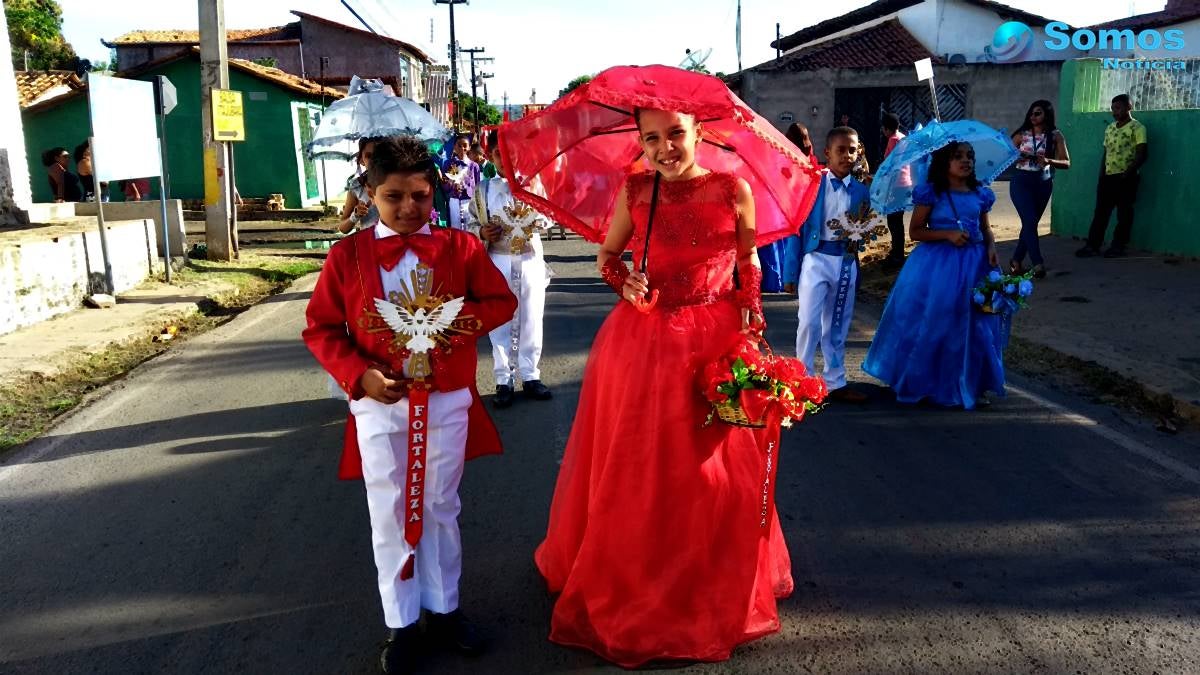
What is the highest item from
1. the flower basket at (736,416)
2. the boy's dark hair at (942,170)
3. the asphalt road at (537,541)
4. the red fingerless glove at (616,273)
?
the boy's dark hair at (942,170)

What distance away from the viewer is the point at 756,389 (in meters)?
3.24

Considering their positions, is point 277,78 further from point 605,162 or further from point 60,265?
point 605,162

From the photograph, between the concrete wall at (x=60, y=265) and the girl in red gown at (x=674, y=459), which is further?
the concrete wall at (x=60, y=265)

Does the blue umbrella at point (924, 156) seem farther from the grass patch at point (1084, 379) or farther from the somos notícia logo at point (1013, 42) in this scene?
the somos notícia logo at point (1013, 42)

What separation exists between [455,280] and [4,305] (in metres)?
7.62

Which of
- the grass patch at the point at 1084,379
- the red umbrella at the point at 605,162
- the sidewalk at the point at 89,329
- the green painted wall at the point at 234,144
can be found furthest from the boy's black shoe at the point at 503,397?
the green painted wall at the point at 234,144

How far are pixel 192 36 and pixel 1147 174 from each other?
44340mm

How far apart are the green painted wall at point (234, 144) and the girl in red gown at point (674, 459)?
24.3 metres

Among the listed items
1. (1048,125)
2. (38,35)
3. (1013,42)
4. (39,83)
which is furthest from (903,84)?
(38,35)

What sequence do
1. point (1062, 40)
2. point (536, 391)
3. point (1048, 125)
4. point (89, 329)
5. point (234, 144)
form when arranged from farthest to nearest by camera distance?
point (1062, 40) < point (234, 144) < point (1048, 125) < point (89, 329) < point (536, 391)

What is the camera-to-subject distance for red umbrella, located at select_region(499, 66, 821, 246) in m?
3.71

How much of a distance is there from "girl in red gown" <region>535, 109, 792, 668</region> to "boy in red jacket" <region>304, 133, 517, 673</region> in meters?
0.57

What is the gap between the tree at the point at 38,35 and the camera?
42906mm

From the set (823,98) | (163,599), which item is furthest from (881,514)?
(823,98)
